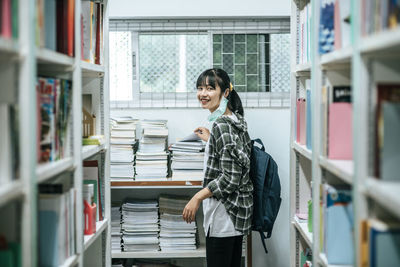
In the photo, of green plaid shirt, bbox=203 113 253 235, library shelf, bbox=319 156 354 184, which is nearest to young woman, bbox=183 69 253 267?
green plaid shirt, bbox=203 113 253 235

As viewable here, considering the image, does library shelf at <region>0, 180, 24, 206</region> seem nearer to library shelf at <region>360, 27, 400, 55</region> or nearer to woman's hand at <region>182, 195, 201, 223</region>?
library shelf at <region>360, 27, 400, 55</region>

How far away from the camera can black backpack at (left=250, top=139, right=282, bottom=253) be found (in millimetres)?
2455

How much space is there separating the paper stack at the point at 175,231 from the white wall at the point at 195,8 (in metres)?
1.28

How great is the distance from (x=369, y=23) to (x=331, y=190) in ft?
2.03

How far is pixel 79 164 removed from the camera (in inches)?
63.4

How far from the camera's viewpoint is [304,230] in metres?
2.02

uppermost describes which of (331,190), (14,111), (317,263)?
(14,111)

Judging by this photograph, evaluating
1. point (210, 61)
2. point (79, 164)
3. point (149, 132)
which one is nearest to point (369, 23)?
point (79, 164)

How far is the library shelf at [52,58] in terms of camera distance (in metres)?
1.23

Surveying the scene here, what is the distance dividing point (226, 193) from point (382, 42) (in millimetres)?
1458

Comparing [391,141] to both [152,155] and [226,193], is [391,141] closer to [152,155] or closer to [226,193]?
[226,193]

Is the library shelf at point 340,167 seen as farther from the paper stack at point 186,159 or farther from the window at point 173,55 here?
the window at point 173,55

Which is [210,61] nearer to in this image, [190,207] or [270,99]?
[270,99]

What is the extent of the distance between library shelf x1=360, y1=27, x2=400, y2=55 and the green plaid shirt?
4.02 ft
